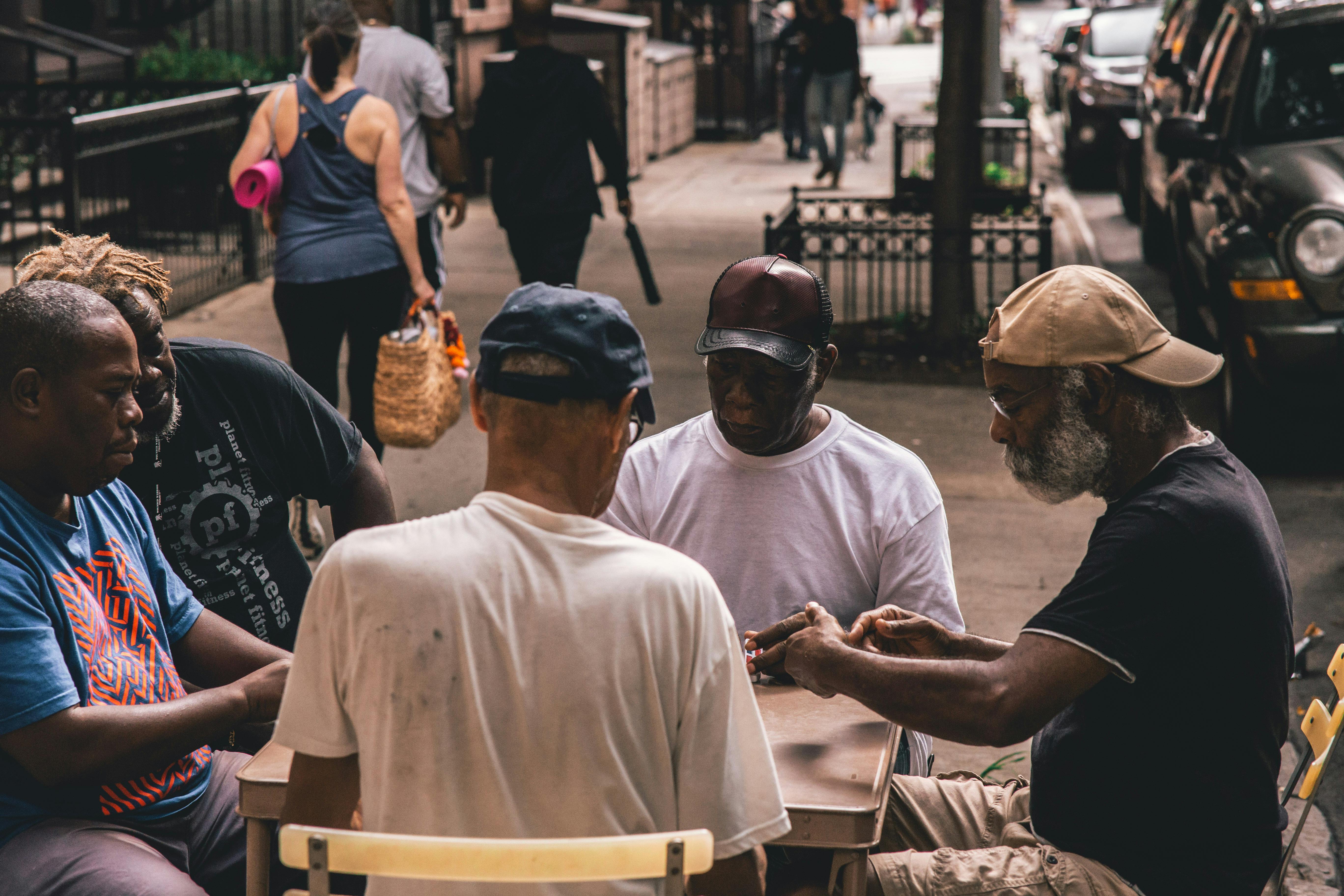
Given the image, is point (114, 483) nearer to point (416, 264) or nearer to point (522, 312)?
point (522, 312)

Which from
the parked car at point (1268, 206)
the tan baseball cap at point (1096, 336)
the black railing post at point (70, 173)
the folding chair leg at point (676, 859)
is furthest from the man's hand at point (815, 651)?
the black railing post at point (70, 173)

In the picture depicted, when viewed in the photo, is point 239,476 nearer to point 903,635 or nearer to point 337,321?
point 903,635

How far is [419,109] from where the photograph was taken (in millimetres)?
7238

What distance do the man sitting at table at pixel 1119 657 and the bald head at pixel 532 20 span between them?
4.89m

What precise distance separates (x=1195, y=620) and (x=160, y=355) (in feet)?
6.86

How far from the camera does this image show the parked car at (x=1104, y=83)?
47.4 ft

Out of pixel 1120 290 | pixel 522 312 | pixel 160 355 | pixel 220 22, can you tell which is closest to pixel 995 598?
pixel 1120 290

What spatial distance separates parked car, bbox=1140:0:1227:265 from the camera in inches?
380

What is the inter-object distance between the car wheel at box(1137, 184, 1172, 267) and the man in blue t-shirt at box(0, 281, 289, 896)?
940 centimetres

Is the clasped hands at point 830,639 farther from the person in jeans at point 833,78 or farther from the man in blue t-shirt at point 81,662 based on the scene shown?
the person in jeans at point 833,78

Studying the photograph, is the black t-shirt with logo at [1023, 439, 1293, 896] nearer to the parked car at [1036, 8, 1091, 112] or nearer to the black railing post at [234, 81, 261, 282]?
the black railing post at [234, 81, 261, 282]

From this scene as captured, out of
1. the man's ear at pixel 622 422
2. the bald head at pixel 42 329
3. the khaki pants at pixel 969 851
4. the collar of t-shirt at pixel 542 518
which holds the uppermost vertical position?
the bald head at pixel 42 329

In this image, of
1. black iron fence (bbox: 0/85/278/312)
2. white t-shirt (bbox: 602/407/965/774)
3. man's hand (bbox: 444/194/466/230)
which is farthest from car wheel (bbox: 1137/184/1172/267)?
white t-shirt (bbox: 602/407/965/774)

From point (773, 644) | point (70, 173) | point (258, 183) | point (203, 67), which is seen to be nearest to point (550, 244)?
point (258, 183)
